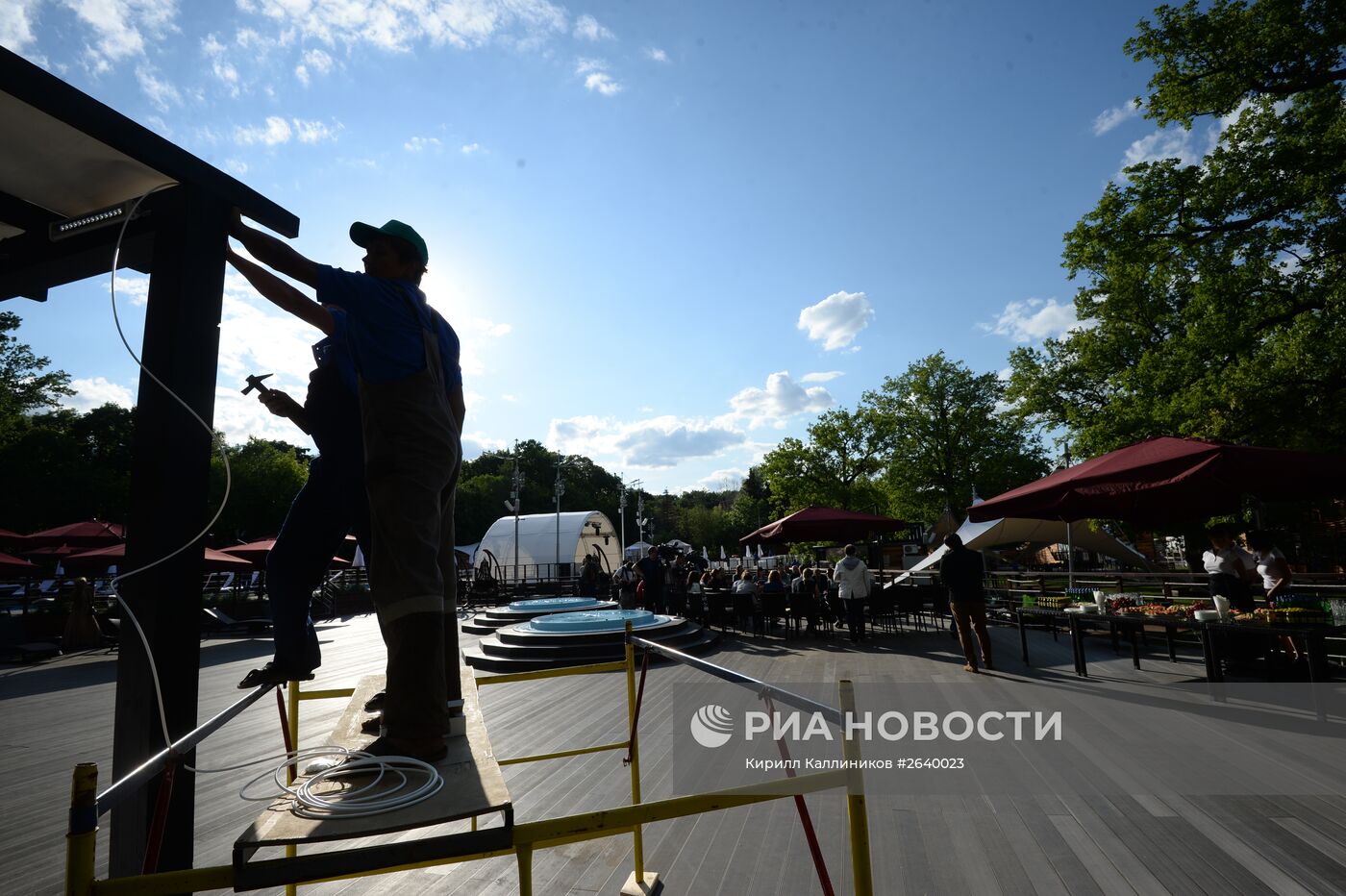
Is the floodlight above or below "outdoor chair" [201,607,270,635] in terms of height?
above

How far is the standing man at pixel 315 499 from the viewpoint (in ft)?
6.02

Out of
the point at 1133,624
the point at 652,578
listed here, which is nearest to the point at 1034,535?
the point at 652,578

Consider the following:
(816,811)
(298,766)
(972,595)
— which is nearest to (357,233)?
(298,766)

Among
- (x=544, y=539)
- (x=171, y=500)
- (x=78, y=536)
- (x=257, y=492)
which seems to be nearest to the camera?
(x=171, y=500)

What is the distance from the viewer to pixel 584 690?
829 cm

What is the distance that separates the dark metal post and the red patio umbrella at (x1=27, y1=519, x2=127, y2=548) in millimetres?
20353

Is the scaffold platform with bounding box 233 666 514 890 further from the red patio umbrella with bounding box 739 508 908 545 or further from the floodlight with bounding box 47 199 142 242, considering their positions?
the red patio umbrella with bounding box 739 508 908 545

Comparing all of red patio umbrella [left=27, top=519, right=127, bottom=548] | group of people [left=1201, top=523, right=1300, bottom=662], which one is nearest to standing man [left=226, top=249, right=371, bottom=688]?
group of people [left=1201, top=523, right=1300, bottom=662]

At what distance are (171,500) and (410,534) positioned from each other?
72 cm

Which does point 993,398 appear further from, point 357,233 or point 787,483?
point 357,233

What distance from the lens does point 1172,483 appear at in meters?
6.56

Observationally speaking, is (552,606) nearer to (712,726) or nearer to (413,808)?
(712,726)

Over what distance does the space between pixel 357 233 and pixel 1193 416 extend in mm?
17388

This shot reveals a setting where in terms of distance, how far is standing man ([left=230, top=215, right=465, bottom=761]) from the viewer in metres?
1.58
